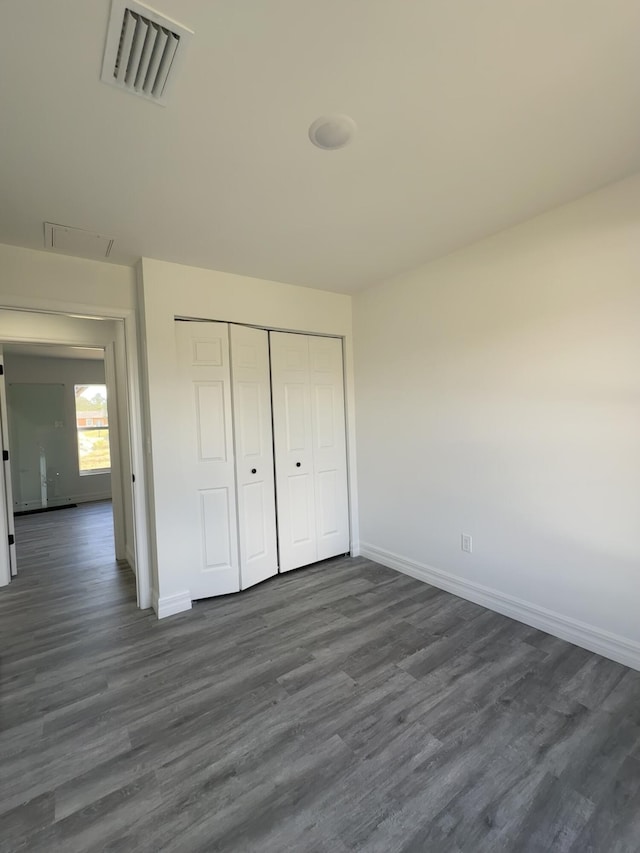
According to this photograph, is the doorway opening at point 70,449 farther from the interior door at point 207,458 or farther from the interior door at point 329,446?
the interior door at point 329,446

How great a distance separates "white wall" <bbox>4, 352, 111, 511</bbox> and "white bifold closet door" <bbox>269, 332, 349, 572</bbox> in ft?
16.7

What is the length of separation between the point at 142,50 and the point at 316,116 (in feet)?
1.98

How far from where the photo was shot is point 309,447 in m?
3.42

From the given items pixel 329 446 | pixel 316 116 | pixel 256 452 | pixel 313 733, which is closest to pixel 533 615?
pixel 313 733

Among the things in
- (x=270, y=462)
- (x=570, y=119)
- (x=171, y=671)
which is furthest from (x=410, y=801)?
(x=570, y=119)

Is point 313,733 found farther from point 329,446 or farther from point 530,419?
point 329,446

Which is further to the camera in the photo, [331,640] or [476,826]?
[331,640]

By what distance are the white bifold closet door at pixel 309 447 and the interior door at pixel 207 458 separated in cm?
46

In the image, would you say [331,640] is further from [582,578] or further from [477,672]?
[582,578]

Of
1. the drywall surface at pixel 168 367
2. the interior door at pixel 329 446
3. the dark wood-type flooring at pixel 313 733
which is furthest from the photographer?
the interior door at pixel 329 446

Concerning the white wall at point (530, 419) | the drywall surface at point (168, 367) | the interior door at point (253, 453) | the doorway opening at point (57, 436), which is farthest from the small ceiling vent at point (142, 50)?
the doorway opening at point (57, 436)

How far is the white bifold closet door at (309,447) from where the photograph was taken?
3.25 m

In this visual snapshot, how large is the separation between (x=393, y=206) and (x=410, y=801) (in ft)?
8.76

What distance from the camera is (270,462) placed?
3170mm
